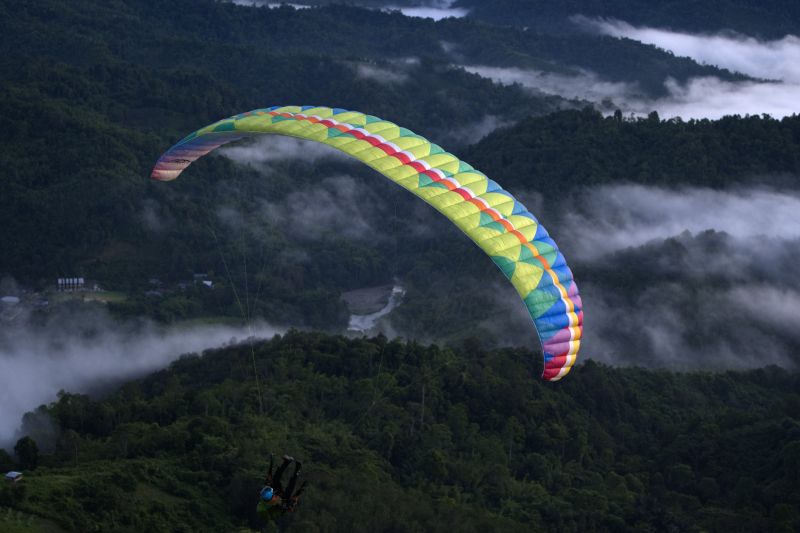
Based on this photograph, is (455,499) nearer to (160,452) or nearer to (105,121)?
(160,452)

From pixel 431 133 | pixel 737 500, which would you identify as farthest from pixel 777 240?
pixel 431 133

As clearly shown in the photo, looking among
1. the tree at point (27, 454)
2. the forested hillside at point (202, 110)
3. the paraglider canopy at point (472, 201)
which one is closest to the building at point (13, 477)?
the tree at point (27, 454)

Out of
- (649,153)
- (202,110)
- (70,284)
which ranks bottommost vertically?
(70,284)

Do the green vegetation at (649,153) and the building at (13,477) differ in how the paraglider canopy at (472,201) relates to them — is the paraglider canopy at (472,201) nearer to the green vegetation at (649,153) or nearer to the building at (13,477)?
the building at (13,477)

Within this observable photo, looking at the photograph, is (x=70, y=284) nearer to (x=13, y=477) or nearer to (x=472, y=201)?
(x=13, y=477)

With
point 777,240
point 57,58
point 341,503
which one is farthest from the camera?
point 57,58

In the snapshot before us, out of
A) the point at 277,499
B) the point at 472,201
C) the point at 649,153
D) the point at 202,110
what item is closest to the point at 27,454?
the point at 277,499
